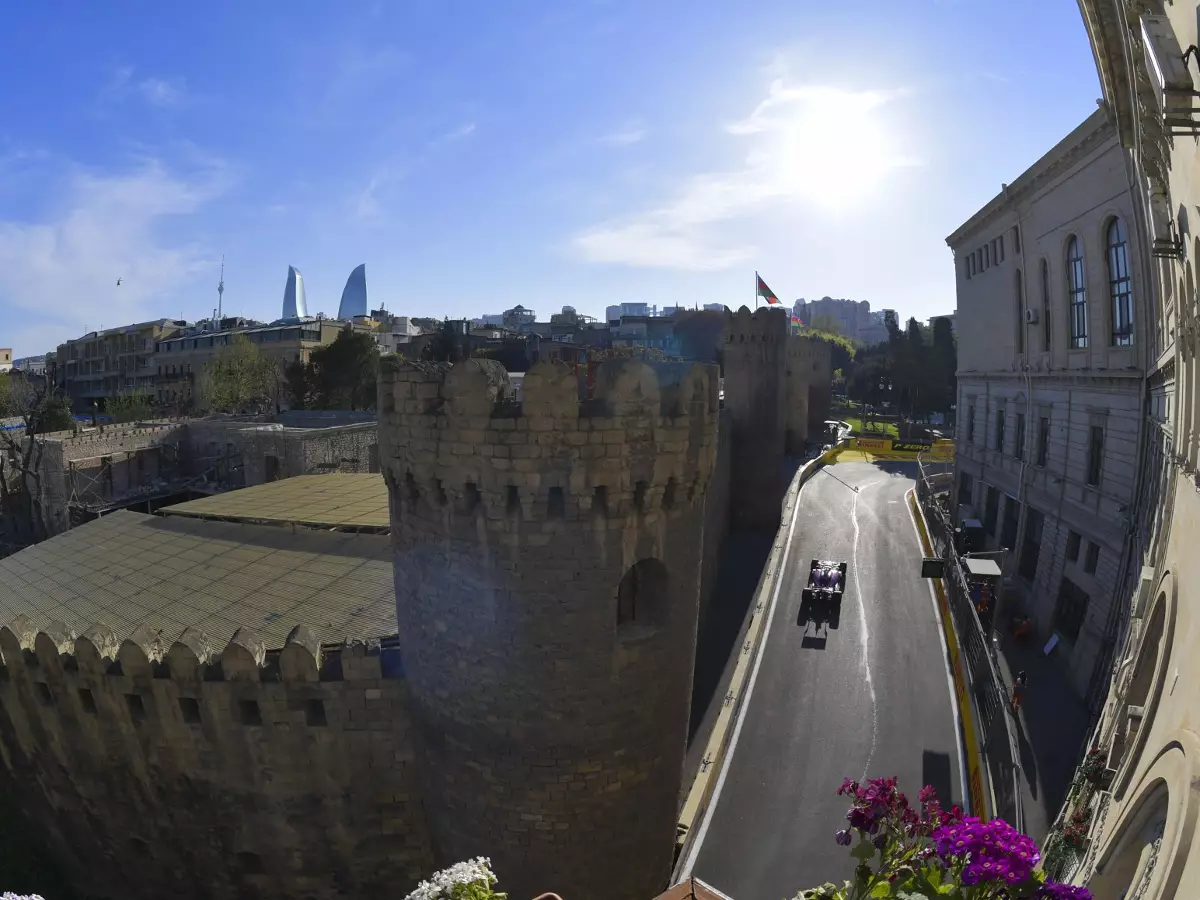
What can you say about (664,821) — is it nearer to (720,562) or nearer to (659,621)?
(659,621)

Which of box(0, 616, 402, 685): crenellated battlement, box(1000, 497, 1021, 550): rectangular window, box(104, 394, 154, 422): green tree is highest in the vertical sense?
box(104, 394, 154, 422): green tree

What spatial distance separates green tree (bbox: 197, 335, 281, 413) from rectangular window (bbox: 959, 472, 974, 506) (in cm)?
5884

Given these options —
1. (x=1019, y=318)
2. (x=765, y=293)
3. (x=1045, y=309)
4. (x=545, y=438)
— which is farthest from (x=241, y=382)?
(x=545, y=438)

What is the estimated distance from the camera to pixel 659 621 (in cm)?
961

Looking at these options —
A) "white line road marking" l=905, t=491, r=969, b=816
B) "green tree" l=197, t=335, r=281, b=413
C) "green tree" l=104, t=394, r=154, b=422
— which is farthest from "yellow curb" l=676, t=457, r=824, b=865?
"green tree" l=104, t=394, r=154, b=422

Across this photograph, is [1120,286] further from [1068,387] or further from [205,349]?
[205,349]

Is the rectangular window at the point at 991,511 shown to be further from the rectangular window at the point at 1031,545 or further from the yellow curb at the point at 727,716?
the yellow curb at the point at 727,716

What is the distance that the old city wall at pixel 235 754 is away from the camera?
10523 millimetres

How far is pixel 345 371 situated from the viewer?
61.1 metres

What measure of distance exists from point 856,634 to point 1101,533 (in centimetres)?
871

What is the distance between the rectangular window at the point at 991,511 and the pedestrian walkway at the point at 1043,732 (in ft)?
33.8

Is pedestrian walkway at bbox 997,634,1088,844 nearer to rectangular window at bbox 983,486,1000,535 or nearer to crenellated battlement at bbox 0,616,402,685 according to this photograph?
rectangular window at bbox 983,486,1000,535

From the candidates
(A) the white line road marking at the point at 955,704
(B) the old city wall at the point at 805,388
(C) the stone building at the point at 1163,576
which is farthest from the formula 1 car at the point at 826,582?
(B) the old city wall at the point at 805,388

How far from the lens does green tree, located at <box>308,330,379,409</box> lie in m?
61.0
